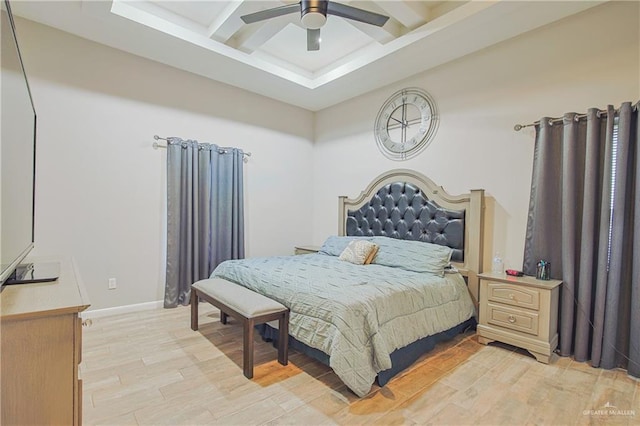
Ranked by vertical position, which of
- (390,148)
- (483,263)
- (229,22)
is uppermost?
(229,22)

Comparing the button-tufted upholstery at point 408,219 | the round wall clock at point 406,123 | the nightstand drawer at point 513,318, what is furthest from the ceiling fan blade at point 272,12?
the nightstand drawer at point 513,318

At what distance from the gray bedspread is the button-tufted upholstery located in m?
0.49

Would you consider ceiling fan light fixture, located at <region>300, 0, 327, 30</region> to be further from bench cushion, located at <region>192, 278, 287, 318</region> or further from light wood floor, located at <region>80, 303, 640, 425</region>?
light wood floor, located at <region>80, 303, 640, 425</region>

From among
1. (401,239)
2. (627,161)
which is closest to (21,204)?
(401,239)

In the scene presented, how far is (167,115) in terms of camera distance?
3867mm

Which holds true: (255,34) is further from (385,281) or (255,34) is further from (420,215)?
(385,281)

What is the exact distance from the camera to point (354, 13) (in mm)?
2480

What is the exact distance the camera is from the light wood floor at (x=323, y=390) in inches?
72.7

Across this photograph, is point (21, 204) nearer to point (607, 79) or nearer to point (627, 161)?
point (627, 161)

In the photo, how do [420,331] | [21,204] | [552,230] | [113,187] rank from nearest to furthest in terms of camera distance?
[21,204] → [420,331] → [552,230] → [113,187]

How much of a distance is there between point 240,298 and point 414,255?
1.73 metres

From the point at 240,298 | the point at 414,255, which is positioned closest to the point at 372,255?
the point at 414,255

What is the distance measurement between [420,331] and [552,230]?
1.55 metres

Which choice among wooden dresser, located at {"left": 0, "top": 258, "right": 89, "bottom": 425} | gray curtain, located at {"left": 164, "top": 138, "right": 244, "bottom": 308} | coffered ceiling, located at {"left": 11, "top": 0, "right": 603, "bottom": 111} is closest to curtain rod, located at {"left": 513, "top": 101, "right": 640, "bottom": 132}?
coffered ceiling, located at {"left": 11, "top": 0, "right": 603, "bottom": 111}
